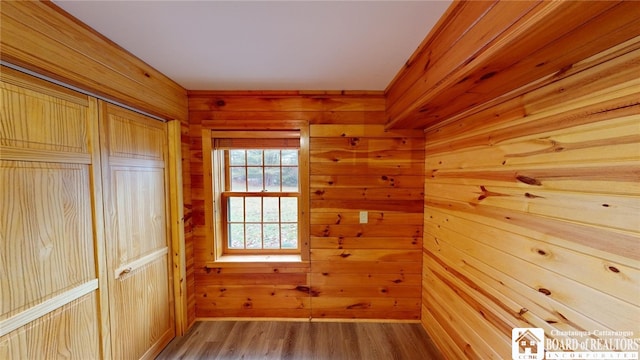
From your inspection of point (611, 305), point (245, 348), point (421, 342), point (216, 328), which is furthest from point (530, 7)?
point (216, 328)

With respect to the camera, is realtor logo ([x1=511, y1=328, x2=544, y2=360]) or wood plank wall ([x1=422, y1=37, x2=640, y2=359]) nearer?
wood plank wall ([x1=422, y1=37, x2=640, y2=359])

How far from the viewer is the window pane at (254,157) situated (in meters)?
2.26

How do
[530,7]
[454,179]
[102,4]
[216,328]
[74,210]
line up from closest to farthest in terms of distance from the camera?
1. [530,7]
2. [102,4]
3. [74,210]
4. [454,179]
5. [216,328]

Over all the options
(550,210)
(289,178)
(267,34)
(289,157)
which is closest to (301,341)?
(289,178)

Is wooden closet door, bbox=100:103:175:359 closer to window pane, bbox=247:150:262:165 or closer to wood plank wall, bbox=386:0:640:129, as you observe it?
window pane, bbox=247:150:262:165

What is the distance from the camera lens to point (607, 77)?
75 cm

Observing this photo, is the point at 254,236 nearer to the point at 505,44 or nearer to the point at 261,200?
the point at 261,200

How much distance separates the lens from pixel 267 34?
47.6 inches

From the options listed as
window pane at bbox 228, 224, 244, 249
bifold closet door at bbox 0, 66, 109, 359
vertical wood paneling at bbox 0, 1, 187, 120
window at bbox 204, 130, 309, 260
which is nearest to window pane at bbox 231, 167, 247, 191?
window at bbox 204, 130, 309, 260

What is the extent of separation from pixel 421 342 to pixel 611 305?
1477mm

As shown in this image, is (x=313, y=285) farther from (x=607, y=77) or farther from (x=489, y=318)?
(x=607, y=77)

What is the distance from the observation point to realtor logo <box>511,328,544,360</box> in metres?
1.00

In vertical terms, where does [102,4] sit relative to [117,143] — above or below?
above

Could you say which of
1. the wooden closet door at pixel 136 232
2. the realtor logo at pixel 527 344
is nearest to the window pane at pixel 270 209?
the wooden closet door at pixel 136 232
